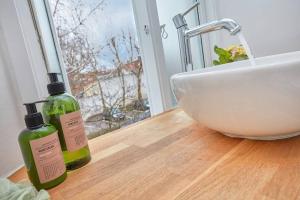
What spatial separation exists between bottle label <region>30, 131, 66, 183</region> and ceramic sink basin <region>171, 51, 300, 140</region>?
267 millimetres

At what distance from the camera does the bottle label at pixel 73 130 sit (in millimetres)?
445

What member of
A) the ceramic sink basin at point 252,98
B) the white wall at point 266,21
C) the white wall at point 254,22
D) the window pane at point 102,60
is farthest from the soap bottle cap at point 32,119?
the white wall at point 266,21

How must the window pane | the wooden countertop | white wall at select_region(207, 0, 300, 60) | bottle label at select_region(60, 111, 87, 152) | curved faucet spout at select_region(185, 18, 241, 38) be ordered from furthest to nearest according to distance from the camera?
white wall at select_region(207, 0, 300, 60), the window pane, curved faucet spout at select_region(185, 18, 241, 38), bottle label at select_region(60, 111, 87, 152), the wooden countertop

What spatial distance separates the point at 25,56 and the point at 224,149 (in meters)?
0.50

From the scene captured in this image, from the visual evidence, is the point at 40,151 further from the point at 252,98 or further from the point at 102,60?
the point at 102,60

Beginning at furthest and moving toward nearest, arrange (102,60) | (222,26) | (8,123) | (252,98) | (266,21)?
(266,21) → (102,60) → (222,26) → (8,123) → (252,98)

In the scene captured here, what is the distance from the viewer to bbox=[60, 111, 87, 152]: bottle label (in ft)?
1.46

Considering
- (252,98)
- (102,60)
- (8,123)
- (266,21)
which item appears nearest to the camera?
→ (252,98)

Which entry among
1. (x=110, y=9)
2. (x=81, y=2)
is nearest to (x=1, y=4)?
(x=81, y=2)

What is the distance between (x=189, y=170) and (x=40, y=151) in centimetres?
25

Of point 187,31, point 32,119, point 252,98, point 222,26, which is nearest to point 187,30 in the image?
point 187,31

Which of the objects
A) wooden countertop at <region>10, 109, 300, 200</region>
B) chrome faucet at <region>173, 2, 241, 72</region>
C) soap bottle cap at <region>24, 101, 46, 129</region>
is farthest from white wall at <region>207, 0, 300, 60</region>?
soap bottle cap at <region>24, 101, 46, 129</region>

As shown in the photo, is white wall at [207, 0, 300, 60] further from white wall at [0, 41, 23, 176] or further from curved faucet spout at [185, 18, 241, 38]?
white wall at [0, 41, 23, 176]

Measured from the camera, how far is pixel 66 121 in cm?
45
